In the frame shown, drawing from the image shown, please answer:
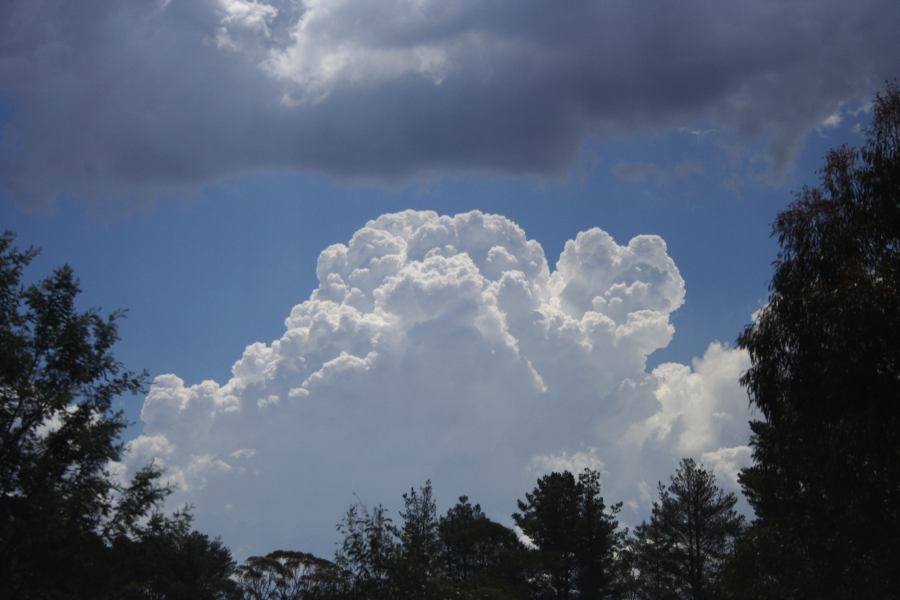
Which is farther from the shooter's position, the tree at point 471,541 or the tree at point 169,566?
the tree at point 471,541

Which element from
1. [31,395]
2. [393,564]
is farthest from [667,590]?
[31,395]

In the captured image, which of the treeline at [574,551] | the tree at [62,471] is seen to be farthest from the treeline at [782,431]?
the treeline at [574,551]

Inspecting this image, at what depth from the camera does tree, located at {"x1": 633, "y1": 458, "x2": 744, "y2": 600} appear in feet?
226

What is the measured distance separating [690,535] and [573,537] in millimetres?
12610

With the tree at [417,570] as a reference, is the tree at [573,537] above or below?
above

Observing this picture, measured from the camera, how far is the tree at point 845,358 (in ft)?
64.2

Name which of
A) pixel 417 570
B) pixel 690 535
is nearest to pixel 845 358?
pixel 417 570

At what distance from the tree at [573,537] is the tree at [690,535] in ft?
20.8

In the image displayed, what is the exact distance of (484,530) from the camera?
86375 mm

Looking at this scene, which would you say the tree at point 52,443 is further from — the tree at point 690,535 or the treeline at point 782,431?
the tree at point 690,535

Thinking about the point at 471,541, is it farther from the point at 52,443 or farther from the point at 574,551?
the point at 52,443

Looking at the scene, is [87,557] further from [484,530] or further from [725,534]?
[484,530]

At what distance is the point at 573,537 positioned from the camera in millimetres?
79500

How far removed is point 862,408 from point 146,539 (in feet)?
58.4
